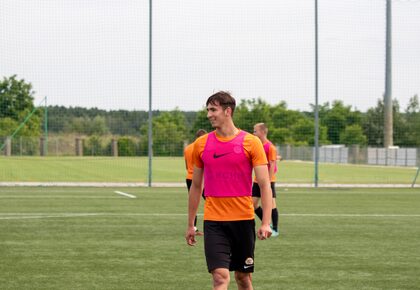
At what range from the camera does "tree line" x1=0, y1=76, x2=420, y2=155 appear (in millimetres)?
28844

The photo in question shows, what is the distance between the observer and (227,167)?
661 cm

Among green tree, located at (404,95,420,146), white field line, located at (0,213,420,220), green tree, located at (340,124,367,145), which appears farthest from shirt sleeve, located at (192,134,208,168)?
green tree, located at (404,95,420,146)

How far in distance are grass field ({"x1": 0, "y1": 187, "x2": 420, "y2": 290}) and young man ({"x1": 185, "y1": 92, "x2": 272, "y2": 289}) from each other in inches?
78.2

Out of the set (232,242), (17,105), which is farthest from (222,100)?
(17,105)

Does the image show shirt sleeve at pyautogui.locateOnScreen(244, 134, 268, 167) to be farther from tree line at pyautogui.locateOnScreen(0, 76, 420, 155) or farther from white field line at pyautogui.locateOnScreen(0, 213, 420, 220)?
tree line at pyautogui.locateOnScreen(0, 76, 420, 155)

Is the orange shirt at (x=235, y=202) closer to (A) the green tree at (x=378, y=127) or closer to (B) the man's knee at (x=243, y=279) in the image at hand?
(B) the man's knee at (x=243, y=279)

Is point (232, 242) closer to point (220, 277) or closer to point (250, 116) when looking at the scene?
point (220, 277)

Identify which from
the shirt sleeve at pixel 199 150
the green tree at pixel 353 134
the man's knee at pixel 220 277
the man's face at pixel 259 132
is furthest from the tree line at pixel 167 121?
the man's knee at pixel 220 277

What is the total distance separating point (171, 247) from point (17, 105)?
23276 mm

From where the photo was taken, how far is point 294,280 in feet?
29.6

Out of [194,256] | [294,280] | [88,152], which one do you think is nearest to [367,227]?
[194,256]

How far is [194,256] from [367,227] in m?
5.02

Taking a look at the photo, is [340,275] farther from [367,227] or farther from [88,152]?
[88,152]

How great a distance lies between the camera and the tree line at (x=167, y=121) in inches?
1136
